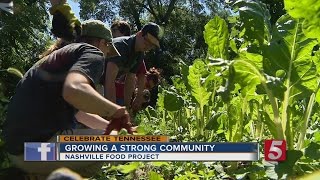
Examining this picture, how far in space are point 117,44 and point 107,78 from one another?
0.69 ft

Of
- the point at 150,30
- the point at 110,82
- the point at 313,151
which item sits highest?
the point at 150,30

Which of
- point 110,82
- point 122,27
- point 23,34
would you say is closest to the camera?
point 110,82

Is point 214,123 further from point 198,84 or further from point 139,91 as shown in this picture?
point 139,91

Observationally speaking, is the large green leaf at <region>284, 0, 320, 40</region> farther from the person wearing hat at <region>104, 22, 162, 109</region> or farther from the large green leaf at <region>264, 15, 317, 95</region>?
the person wearing hat at <region>104, 22, 162, 109</region>

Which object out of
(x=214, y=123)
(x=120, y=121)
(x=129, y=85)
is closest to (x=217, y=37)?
(x=214, y=123)

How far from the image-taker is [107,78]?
10.7 feet

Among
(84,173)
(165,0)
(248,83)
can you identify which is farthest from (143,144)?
(165,0)

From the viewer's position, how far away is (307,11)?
170cm

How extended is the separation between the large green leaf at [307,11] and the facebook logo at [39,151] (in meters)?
0.88

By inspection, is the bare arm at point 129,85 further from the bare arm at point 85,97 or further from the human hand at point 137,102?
the bare arm at point 85,97

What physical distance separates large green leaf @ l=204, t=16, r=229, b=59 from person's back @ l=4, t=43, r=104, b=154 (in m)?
1.08

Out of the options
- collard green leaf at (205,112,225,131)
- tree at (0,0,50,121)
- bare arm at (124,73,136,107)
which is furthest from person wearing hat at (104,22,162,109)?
tree at (0,0,50,121)

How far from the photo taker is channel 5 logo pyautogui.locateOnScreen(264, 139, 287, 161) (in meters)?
1.64

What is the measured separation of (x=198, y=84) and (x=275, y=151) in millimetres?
1647
